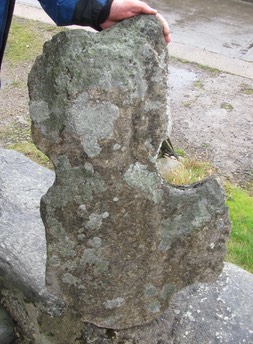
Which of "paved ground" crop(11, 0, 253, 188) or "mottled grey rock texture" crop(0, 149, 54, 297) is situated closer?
"mottled grey rock texture" crop(0, 149, 54, 297)

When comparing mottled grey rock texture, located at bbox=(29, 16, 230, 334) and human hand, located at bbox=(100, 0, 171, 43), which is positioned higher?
human hand, located at bbox=(100, 0, 171, 43)

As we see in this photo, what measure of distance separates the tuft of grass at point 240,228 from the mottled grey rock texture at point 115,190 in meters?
1.25

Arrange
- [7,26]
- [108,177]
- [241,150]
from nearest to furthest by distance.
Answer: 1. [108,177]
2. [7,26]
3. [241,150]

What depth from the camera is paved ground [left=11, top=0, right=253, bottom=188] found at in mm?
4801

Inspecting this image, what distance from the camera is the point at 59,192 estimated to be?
2061mm

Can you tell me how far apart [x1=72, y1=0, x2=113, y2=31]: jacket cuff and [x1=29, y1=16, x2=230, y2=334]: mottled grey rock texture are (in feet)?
0.45

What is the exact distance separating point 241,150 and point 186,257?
8.80 ft

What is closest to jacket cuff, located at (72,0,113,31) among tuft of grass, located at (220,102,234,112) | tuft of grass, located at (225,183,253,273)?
tuft of grass, located at (225,183,253,273)

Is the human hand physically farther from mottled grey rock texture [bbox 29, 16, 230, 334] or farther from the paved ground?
the paved ground

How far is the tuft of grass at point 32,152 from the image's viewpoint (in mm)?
4348

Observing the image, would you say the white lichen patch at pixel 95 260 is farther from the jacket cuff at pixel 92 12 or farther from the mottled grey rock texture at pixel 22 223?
the jacket cuff at pixel 92 12

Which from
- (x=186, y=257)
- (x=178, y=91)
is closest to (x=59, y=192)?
(x=186, y=257)

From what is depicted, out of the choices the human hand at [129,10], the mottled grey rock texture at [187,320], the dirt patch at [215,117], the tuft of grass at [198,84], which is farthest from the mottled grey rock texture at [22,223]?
the tuft of grass at [198,84]

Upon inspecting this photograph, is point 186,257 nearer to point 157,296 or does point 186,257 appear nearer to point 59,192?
point 157,296
